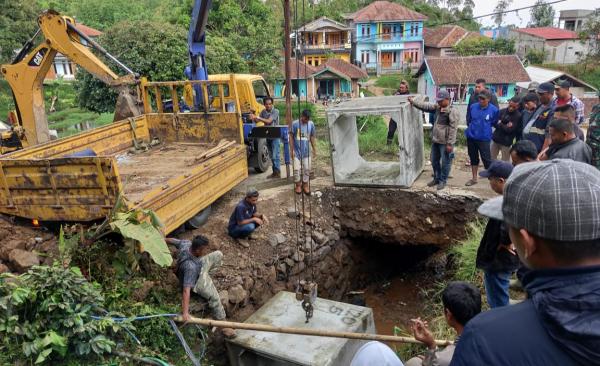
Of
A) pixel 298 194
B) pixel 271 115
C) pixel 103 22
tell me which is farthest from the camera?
pixel 103 22

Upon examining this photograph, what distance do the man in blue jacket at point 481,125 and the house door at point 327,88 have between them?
22939mm

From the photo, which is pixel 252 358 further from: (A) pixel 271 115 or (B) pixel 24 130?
(B) pixel 24 130

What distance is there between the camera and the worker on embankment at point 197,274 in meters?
4.54

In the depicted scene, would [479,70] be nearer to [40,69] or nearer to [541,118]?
[541,118]

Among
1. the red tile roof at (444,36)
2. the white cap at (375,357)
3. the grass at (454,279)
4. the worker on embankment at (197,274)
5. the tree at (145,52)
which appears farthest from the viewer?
the red tile roof at (444,36)

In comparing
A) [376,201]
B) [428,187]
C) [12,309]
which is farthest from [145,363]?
[428,187]

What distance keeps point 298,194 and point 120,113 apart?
3930 mm

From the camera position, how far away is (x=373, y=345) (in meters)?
2.42

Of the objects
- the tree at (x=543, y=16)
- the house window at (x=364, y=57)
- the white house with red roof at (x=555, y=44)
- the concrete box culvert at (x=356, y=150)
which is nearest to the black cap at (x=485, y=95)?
the concrete box culvert at (x=356, y=150)

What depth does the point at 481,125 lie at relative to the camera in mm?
7414

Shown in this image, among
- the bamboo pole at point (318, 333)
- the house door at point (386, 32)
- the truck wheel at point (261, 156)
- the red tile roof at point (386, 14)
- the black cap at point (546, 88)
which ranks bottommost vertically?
the bamboo pole at point (318, 333)

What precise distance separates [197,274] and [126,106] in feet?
16.4

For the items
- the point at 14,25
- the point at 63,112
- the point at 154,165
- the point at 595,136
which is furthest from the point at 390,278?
the point at 63,112

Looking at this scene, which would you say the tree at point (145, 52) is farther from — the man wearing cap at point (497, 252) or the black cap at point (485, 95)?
the man wearing cap at point (497, 252)
